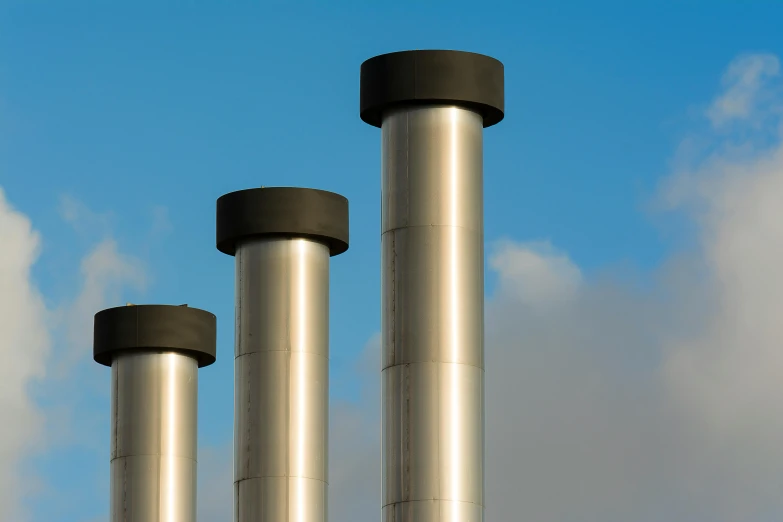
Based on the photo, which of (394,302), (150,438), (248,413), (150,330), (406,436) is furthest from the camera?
(150,438)

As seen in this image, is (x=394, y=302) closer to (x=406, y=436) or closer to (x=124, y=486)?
(x=406, y=436)

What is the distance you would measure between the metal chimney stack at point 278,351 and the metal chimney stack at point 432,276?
30.7 ft

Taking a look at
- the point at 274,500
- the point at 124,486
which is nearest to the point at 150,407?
the point at 124,486

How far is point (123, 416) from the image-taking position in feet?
198

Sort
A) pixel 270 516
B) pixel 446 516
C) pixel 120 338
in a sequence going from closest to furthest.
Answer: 1. pixel 446 516
2. pixel 270 516
3. pixel 120 338

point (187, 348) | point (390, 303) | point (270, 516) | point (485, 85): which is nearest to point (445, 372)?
point (390, 303)

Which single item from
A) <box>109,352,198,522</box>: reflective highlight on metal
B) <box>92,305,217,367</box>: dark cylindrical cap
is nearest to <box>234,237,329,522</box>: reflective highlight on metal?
<box>92,305,217,367</box>: dark cylindrical cap

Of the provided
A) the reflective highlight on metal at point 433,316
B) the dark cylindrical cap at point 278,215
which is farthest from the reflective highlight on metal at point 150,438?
the reflective highlight on metal at point 433,316

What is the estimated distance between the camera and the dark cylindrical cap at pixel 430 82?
43438 mm

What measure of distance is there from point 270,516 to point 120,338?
33.1 ft

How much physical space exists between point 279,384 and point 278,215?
13.8ft

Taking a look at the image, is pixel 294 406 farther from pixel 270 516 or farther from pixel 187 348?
pixel 187 348

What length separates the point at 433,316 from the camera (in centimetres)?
4244

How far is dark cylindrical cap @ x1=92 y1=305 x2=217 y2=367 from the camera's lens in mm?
59906
